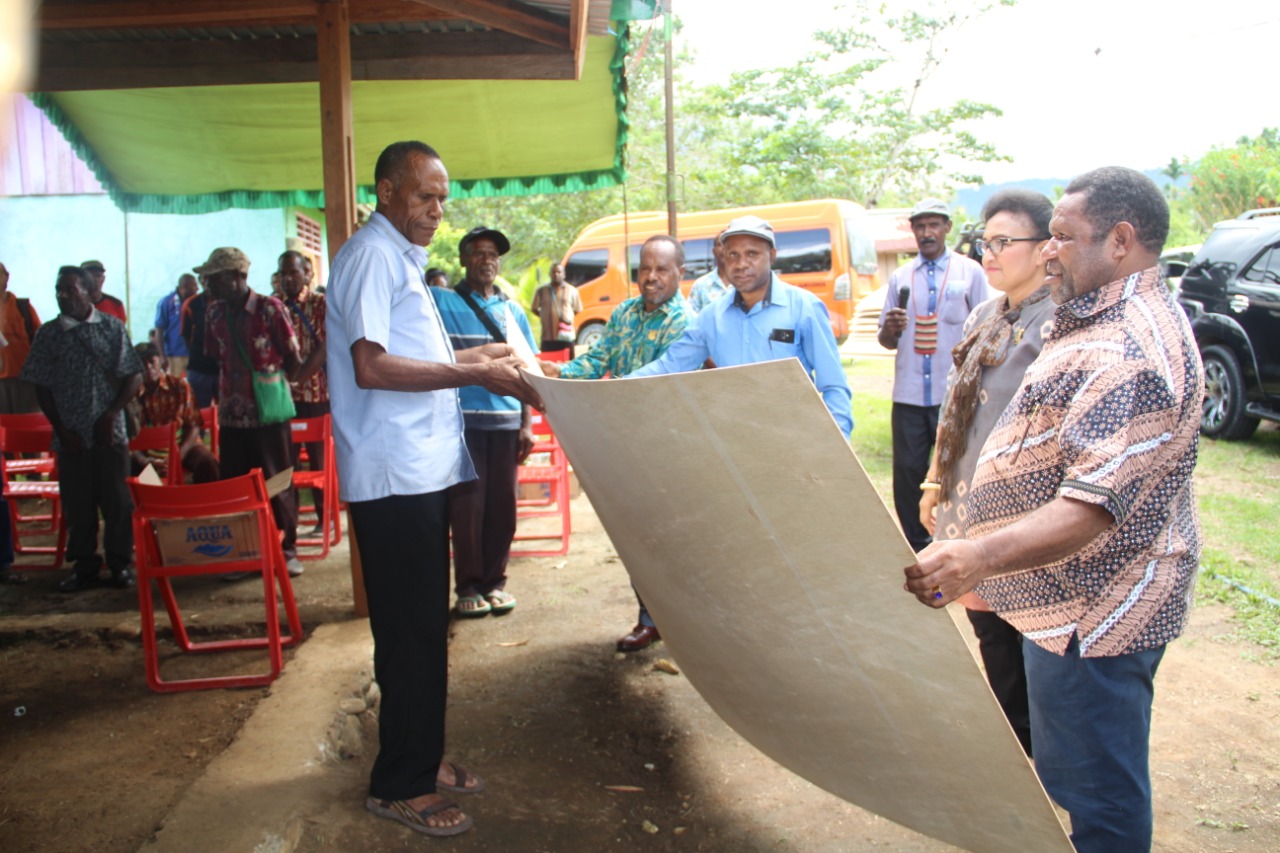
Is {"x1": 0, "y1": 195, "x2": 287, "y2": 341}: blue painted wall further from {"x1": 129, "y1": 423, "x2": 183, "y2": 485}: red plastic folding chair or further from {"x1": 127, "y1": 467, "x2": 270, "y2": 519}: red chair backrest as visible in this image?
{"x1": 127, "y1": 467, "x2": 270, "y2": 519}: red chair backrest

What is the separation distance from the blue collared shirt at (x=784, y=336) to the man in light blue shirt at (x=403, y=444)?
1.09 meters

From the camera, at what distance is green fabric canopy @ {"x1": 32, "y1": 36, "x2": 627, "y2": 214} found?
6203 mm

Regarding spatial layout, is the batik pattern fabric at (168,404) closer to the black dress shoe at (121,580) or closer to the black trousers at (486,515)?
the black dress shoe at (121,580)

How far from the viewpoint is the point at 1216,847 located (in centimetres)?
294

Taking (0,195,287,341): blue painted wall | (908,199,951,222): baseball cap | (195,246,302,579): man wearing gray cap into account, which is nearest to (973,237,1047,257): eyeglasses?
(908,199,951,222): baseball cap

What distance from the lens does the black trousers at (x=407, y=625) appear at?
2869 millimetres

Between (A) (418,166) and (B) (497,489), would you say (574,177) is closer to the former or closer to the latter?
(B) (497,489)

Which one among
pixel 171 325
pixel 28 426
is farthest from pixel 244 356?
pixel 171 325

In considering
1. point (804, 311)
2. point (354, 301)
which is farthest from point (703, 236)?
point (354, 301)

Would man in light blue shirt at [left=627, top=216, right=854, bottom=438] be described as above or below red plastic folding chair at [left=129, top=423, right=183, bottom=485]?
above

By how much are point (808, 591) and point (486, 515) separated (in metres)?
3.38

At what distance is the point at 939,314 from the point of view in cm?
520

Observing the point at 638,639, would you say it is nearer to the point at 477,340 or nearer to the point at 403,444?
the point at 477,340

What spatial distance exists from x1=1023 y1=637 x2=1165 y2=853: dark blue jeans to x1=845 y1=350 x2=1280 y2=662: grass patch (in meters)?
3.06
